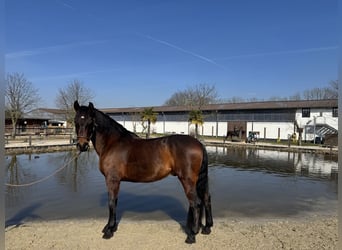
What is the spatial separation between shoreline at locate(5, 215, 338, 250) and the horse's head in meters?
1.24

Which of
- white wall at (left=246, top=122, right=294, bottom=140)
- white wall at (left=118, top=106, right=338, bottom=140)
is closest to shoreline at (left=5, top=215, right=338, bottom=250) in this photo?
white wall at (left=118, top=106, right=338, bottom=140)

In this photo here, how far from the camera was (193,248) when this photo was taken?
3.48 m

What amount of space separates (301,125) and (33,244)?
1241 inches

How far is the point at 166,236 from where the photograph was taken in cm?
386

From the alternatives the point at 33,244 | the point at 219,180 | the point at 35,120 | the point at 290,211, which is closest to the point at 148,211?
the point at 33,244

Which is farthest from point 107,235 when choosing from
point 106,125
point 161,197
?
point 161,197

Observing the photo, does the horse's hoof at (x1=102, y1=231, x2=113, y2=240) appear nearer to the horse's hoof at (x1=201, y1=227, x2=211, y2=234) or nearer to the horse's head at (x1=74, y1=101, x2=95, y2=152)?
the horse's head at (x1=74, y1=101, x2=95, y2=152)

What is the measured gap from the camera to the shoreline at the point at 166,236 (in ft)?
11.6

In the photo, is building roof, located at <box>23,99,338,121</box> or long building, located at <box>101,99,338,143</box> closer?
long building, located at <box>101,99,338,143</box>

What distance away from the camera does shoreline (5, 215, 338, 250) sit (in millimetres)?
3523

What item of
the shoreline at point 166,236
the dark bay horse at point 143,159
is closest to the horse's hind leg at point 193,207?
the dark bay horse at point 143,159

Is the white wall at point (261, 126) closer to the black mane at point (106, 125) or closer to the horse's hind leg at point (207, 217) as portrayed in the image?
the horse's hind leg at point (207, 217)

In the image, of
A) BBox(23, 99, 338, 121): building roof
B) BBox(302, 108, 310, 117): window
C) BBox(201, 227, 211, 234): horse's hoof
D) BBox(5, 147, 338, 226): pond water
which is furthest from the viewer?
BBox(302, 108, 310, 117): window

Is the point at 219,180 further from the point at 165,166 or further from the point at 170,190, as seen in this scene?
the point at 165,166
